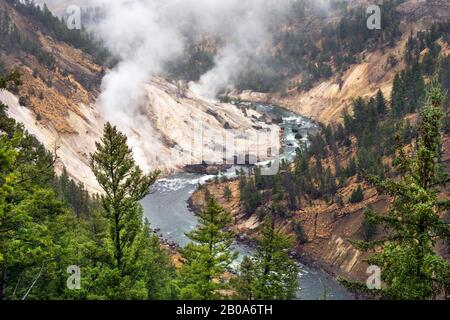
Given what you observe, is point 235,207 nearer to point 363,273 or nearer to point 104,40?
point 363,273

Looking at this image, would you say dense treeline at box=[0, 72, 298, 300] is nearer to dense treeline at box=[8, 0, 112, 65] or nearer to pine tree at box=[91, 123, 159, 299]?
pine tree at box=[91, 123, 159, 299]

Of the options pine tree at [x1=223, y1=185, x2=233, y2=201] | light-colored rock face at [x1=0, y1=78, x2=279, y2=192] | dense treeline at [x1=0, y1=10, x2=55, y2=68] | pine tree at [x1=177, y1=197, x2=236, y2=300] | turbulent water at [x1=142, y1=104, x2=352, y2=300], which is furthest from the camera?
dense treeline at [x1=0, y1=10, x2=55, y2=68]

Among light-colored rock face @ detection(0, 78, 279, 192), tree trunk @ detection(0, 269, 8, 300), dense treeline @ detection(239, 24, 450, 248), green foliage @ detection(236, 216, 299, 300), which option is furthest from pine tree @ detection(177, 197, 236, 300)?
light-colored rock face @ detection(0, 78, 279, 192)

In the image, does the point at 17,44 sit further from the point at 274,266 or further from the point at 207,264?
the point at 274,266

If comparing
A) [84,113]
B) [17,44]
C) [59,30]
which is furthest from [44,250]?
[59,30]

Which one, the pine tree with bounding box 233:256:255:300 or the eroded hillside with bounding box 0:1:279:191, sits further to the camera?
the eroded hillside with bounding box 0:1:279:191

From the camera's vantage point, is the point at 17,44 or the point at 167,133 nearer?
the point at 17,44

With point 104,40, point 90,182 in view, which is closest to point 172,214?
point 90,182

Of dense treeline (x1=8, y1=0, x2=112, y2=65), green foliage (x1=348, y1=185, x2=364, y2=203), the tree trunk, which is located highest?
dense treeline (x1=8, y1=0, x2=112, y2=65)

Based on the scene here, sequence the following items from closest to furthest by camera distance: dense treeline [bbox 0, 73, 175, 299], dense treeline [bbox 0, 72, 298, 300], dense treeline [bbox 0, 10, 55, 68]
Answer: dense treeline [bbox 0, 73, 175, 299], dense treeline [bbox 0, 72, 298, 300], dense treeline [bbox 0, 10, 55, 68]
